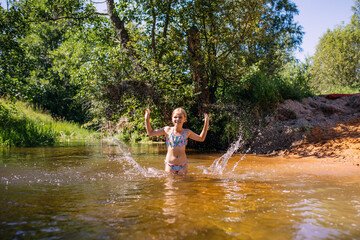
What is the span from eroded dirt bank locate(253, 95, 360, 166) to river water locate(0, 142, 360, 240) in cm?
279

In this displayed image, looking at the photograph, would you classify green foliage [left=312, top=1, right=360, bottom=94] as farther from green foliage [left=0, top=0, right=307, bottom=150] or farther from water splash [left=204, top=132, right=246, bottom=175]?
water splash [left=204, top=132, right=246, bottom=175]

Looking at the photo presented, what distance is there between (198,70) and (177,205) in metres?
7.94

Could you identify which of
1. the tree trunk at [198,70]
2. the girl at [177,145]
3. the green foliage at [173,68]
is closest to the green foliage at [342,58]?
the green foliage at [173,68]

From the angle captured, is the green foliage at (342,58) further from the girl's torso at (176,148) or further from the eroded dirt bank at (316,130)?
the girl's torso at (176,148)

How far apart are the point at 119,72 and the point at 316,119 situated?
7.44m

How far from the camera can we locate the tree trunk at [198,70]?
424 inches

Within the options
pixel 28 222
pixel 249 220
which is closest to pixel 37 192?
pixel 28 222

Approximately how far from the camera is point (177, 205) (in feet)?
11.0

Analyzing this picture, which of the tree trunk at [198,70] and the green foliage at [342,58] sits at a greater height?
the green foliage at [342,58]

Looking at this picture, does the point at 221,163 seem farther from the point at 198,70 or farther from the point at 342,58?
the point at 342,58

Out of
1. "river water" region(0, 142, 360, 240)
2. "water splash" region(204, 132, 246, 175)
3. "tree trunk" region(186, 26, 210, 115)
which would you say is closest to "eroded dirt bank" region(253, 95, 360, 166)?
"water splash" region(204, 132, 246, 175)

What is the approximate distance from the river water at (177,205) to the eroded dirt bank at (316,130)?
279 centimetres

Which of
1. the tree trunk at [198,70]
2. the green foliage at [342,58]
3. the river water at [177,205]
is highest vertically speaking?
the green foliage at [342,58]

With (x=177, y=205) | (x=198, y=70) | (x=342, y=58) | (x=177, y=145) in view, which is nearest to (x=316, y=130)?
(x=198, y=70)
